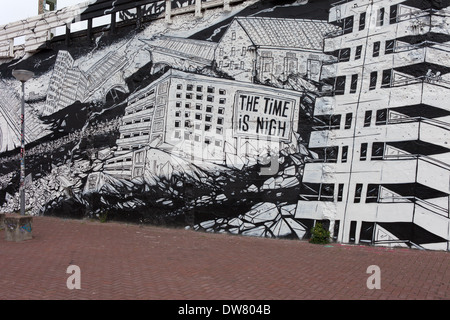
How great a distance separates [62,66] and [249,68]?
7982mm

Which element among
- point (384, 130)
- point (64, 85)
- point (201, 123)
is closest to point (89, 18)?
point (64, 85)

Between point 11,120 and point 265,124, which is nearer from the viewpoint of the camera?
point 265,124

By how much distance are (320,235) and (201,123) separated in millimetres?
4584

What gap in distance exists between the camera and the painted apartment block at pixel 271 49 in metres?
9.69

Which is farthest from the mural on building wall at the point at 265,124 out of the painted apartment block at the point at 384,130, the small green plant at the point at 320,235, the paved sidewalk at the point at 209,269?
the paved sidewalk at the point at 209,269

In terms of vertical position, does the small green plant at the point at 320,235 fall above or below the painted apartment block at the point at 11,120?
below

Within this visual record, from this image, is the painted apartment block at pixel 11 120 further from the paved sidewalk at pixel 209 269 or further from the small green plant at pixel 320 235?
the small green plant at pixel 320 235

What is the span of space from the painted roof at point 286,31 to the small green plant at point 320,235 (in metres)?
4.62

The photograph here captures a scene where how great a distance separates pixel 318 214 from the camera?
30.1ft

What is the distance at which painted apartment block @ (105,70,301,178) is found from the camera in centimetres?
1001

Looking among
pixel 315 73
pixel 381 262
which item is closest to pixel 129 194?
pixel 315 73

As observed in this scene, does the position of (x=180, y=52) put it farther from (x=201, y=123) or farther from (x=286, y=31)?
(x=286, y=31)

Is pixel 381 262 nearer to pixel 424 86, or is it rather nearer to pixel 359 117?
pixel 359 117

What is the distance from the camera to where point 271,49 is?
33.3 feet
